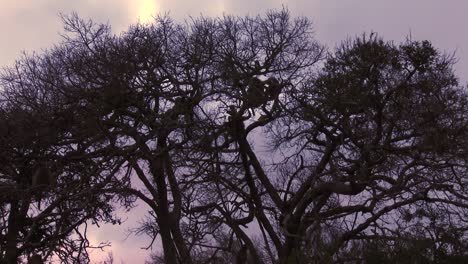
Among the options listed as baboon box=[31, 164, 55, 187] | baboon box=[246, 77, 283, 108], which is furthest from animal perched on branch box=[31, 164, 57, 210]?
baboon box=[246, 77, 283, 108]

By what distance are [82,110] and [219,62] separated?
3186 mm

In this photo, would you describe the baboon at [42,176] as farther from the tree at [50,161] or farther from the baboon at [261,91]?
the baboon at [261,91]

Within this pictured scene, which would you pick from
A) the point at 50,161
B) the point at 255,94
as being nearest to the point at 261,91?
the point at 255,94

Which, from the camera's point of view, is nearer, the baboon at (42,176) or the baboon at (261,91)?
the baboon at (42,176)

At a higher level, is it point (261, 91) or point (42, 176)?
point (261, 91)

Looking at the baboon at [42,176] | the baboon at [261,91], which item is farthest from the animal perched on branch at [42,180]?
the baboon at [261,91]

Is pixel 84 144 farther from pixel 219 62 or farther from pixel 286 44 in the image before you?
pixel 286 44

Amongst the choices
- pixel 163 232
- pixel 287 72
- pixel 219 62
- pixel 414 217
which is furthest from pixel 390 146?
pixel 163 232

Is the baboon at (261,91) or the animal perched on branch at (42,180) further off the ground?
the baboon at (261,91)

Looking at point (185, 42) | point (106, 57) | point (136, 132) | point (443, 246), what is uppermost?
point (185, 42)

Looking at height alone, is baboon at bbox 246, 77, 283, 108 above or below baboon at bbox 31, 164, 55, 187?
above

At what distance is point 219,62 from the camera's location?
47.9 ft

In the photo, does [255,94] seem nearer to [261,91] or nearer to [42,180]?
[261,91]

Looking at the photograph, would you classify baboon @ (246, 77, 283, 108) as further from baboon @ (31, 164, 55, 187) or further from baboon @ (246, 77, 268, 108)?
baboon @ (31, 164, 55, 187)
